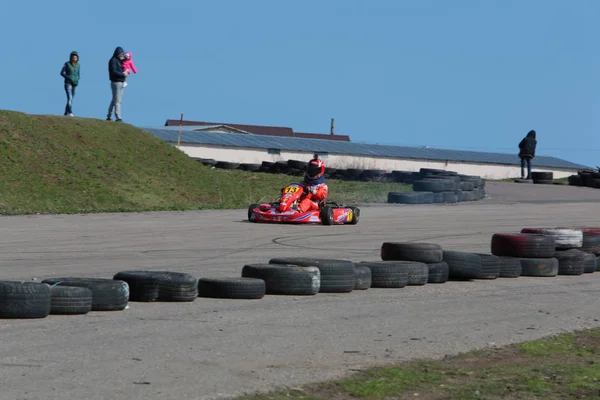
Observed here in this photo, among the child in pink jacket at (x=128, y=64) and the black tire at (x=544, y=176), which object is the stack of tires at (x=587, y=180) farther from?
the child in pink jacket at (x=128, y=64)

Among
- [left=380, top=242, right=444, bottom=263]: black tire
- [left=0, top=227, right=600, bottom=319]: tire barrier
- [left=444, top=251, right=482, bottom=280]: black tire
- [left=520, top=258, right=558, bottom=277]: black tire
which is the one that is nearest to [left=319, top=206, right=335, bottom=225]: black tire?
[left=0, top=227, right=600, bottom=319]: tire barrier

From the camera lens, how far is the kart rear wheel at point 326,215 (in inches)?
733

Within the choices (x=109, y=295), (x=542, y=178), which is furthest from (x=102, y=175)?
(x=542, y=178)

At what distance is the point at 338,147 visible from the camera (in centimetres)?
5903

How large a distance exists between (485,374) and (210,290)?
344 cm

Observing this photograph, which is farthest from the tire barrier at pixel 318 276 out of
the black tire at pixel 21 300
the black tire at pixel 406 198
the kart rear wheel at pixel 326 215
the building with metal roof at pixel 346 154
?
the building with metal roof at pixel 346 154

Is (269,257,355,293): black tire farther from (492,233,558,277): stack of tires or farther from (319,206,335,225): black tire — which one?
(319,206,335,225): black tire

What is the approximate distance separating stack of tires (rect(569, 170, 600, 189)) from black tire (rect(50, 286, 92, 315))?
1140 inches

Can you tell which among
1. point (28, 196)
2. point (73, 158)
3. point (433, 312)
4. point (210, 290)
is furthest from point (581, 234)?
point (73, 158)

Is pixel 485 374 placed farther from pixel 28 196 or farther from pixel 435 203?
pixel 435 203

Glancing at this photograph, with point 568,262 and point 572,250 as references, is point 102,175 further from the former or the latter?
point 568,262

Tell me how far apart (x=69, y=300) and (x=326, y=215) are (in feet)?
35.8

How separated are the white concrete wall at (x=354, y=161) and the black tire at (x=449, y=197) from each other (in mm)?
21711

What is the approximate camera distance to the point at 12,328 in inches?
288
